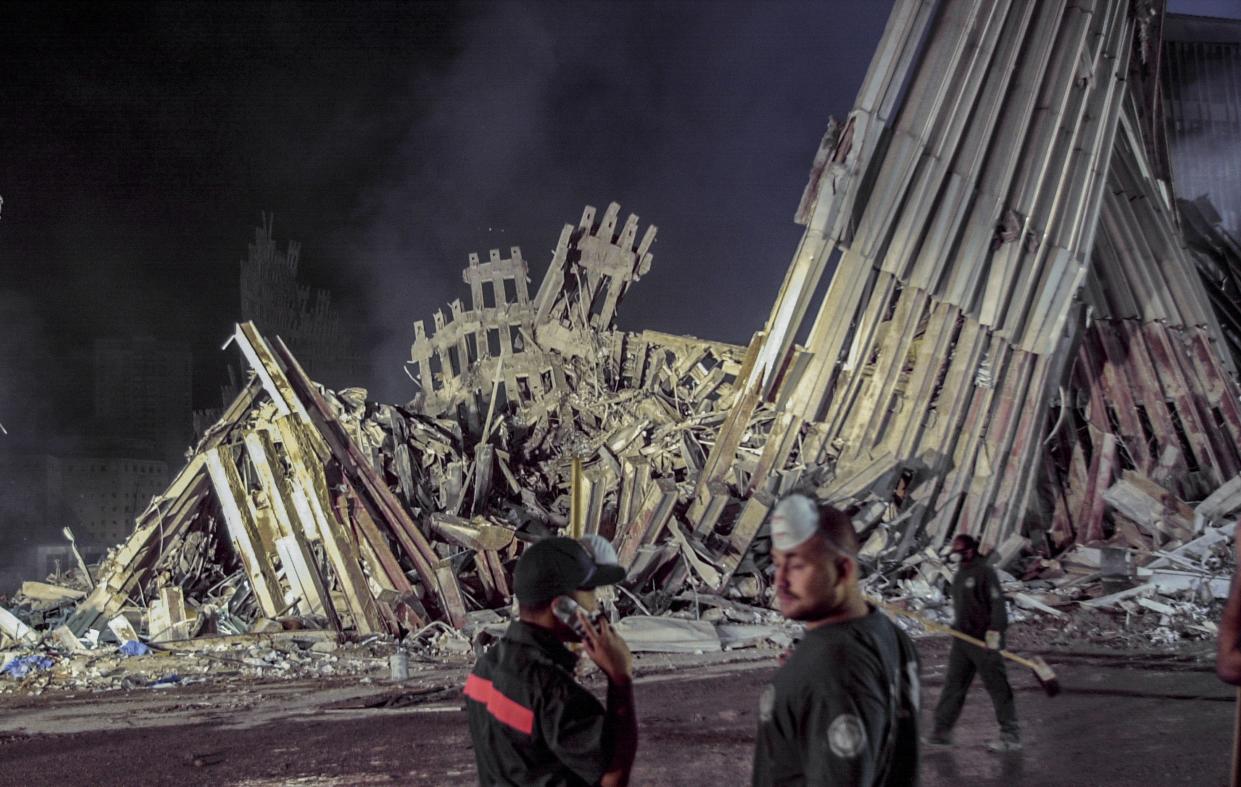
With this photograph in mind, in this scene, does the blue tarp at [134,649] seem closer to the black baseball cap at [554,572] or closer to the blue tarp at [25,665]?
the blue tarp at [25,665]

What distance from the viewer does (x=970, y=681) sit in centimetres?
521

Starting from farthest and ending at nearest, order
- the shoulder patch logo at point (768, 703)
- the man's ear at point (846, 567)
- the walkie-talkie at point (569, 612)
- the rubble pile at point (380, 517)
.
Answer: the rubble pile at point (380, 517)
the walkie-talkie at point (569, 612)
the man's ear at point (846, 567)
the shoulder patch logo at point (768, 703)

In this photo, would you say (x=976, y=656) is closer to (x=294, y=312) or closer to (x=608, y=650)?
(x=608, y=650)

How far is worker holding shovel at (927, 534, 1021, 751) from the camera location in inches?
205

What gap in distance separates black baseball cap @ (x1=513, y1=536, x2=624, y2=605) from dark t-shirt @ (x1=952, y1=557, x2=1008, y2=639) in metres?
3.97

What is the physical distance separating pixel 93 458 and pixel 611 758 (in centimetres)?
2670

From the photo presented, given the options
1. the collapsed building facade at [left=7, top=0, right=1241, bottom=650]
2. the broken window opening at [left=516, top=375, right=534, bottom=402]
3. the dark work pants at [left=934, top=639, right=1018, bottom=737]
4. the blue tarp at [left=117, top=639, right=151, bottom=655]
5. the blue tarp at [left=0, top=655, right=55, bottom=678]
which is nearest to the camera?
the dark work pants at [left=934, top=639, right=1018, bottom=737]

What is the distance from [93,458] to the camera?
24.2 metres

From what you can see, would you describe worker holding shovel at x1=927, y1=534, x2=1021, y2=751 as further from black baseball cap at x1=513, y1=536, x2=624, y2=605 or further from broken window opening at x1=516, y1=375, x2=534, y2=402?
broken window opening at x1=516, y1=375, x2=534, y2=402

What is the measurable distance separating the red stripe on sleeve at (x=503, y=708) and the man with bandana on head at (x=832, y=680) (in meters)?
0.53

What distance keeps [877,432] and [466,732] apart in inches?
316

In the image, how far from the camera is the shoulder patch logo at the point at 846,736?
166 cm

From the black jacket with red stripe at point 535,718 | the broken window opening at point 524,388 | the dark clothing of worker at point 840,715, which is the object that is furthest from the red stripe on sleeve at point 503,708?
→ the broken window opening at point 524,388

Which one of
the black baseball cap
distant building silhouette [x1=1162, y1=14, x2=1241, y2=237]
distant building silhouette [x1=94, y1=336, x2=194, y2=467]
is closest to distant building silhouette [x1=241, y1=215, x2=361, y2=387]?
distant building silhouette [x1=94, y1=336, x2=194, y2=467]
